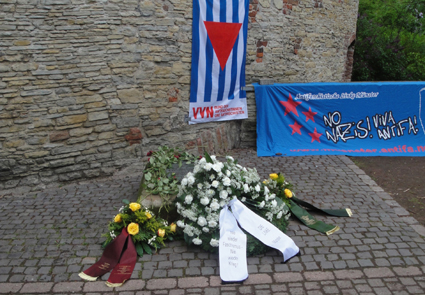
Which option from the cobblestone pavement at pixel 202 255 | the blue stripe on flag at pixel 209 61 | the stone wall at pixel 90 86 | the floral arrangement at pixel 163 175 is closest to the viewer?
the cobblestone pavement at pixel 202 255

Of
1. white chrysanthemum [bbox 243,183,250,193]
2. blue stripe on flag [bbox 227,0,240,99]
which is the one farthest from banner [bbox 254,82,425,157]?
white chrysanthemum [bbox 243,183,250,193]

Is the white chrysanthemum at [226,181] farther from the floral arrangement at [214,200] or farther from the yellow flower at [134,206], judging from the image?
the yellow flower at [134,206]

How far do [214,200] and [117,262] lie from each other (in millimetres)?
1116

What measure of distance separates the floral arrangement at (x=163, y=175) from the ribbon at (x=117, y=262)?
2.10ft

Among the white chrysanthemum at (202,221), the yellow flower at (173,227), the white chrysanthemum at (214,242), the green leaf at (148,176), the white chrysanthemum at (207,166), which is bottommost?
the yellow flower at (173,227)

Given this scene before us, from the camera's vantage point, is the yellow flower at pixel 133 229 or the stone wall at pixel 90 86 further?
the stone wall at pixel 90 86

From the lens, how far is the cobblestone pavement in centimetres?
338

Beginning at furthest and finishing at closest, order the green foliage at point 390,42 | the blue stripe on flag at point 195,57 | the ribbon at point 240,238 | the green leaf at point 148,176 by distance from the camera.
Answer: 1. the green foliage at point 390,42
2. the blue stripe on flag at point 195,57
3. the green leaf at point 148,176
4. the ribbon at point 240,238

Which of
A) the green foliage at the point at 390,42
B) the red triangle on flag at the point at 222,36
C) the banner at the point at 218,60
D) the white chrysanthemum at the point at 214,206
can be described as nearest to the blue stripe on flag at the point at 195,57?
the banner at the point at 218,60

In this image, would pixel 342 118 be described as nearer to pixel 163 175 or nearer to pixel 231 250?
pixel 163 175

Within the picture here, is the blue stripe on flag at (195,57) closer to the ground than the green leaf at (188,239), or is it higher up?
higher up

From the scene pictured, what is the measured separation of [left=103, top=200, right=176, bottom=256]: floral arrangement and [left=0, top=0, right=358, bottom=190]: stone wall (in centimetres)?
209

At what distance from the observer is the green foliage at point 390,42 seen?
14.9 meters

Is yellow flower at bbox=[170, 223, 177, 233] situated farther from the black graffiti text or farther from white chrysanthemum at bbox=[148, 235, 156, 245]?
the black graffiti text
